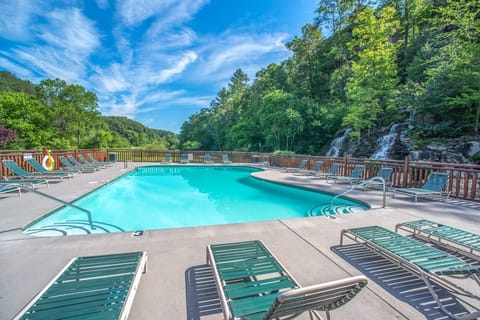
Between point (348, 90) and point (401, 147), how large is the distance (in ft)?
17.7

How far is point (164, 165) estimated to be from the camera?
44.2 feet

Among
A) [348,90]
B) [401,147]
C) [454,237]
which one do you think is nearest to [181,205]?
[454,237]

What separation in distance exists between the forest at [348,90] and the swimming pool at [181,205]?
897 centimetres

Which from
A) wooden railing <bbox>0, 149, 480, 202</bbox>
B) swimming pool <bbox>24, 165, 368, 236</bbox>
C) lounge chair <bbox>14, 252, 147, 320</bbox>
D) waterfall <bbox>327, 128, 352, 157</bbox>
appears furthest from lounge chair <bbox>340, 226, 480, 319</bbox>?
waterfall <bbox>327, 128, 352, 157</bbox>

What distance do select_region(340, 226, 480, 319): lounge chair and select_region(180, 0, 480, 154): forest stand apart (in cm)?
1133

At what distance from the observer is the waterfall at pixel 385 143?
13539 mm

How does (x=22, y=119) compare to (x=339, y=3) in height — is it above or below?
below

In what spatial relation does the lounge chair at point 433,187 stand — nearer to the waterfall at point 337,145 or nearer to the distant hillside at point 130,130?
the waterfall at point 337,145

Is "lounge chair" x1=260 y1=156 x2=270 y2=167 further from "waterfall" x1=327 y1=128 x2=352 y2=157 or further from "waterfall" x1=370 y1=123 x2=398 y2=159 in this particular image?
"waterfall" x1=370 y1=123 x2=398 y2=159

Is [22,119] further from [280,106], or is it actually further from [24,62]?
[280,106]

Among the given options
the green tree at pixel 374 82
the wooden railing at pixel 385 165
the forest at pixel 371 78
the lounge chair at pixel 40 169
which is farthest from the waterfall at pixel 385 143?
the lounge chair at pixel 40 169

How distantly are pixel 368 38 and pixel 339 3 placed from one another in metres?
6.25

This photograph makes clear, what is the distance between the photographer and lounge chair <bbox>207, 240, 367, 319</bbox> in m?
1.22

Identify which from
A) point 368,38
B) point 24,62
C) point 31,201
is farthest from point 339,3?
point 24,62
